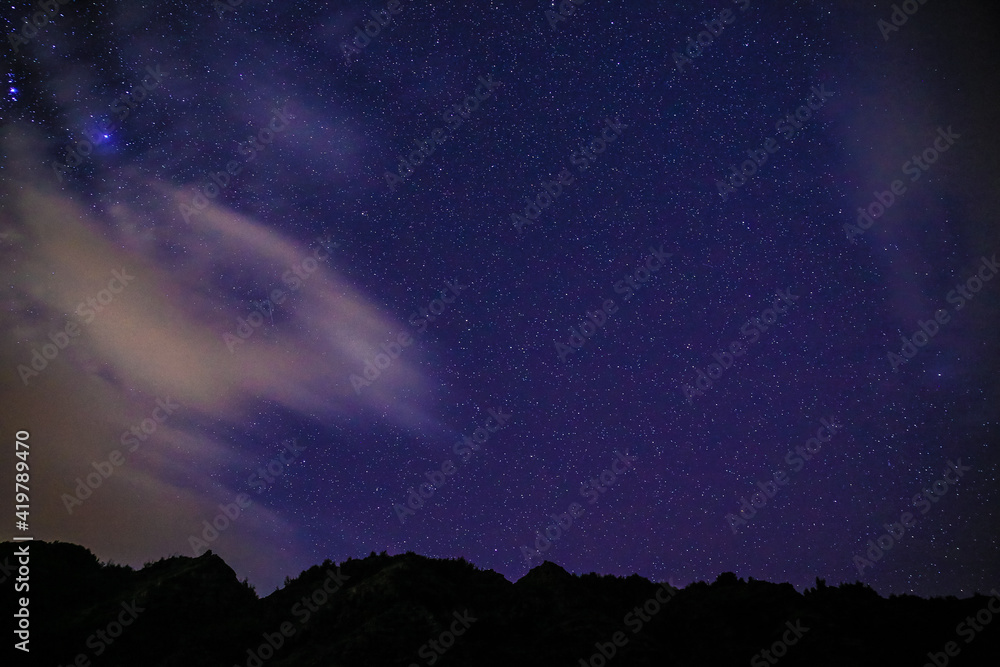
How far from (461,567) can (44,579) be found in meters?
13.8

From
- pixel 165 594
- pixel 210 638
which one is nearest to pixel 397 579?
pixel 210 638

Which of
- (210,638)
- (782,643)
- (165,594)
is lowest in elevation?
(782,643)

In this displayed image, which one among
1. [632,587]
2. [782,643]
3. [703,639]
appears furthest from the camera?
[632,587]

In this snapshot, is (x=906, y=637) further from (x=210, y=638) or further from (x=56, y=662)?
(x=56, y=662)

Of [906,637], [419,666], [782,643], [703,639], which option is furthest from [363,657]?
[906,637]

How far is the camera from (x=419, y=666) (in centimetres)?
1269

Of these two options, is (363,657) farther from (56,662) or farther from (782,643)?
(782,643)

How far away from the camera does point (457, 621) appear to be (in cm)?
1463

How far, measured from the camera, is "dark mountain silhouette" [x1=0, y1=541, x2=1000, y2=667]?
43.5 feet

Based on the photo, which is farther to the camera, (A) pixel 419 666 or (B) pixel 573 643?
(B) pixel 573 643

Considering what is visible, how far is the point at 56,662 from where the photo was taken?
13.1 metres

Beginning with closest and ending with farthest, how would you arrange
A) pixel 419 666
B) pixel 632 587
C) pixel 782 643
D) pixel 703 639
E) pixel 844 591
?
1. pixel 419 666
2. pixel 782 643
3. pixel 703 639
4. pixel 844 591
5. pixel 632 587

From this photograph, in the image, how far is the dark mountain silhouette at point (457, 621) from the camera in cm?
1327

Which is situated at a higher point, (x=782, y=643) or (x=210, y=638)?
(x=210, y=638)
